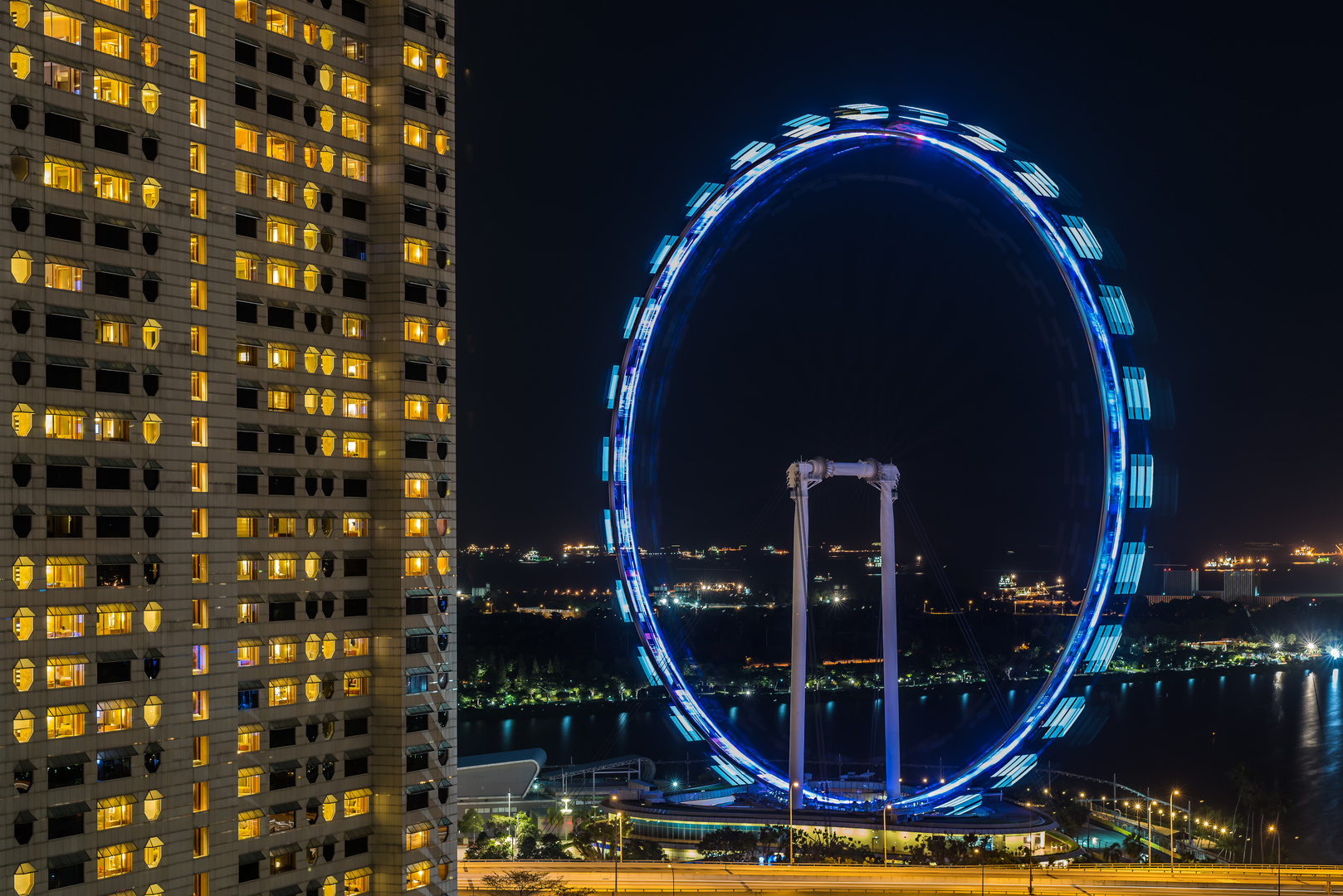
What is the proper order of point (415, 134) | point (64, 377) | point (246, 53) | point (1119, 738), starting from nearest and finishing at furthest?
1. point (64, 377)
2. point (246, 53)
3. point (415, 134)
4. point (1119, 738)

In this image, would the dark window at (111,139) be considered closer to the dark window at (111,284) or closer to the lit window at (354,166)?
the dark window at (111,284)

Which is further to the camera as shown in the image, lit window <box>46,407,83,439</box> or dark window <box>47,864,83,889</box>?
lit window <box>46,407,83,439</box>

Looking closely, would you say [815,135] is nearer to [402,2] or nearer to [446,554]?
[402,2]

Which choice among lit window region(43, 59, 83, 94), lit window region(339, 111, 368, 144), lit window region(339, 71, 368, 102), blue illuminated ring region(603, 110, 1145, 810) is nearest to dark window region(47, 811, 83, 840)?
lit window region(43, 59, 83, 94)

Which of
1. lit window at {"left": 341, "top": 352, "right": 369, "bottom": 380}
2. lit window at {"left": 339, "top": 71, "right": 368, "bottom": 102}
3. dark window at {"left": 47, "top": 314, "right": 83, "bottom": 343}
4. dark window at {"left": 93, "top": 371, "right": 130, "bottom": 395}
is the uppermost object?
lit window at {"left": 339, "top": 71, "right": 368, "bottom": 102}

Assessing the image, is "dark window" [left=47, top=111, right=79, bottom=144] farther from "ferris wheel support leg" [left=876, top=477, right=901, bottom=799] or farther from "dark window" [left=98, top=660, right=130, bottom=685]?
"ferris wheel support leg" [left=876, top=477, right=901, bottom=799]

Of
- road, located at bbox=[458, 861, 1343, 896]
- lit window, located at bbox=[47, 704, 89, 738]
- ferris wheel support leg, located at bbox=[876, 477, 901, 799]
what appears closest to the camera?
lit window, located at bbox=[47, 704, 89, 738]

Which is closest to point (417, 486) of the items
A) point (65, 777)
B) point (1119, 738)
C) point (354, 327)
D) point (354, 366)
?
point (354, 366)

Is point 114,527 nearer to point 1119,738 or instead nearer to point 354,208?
point 354,208
